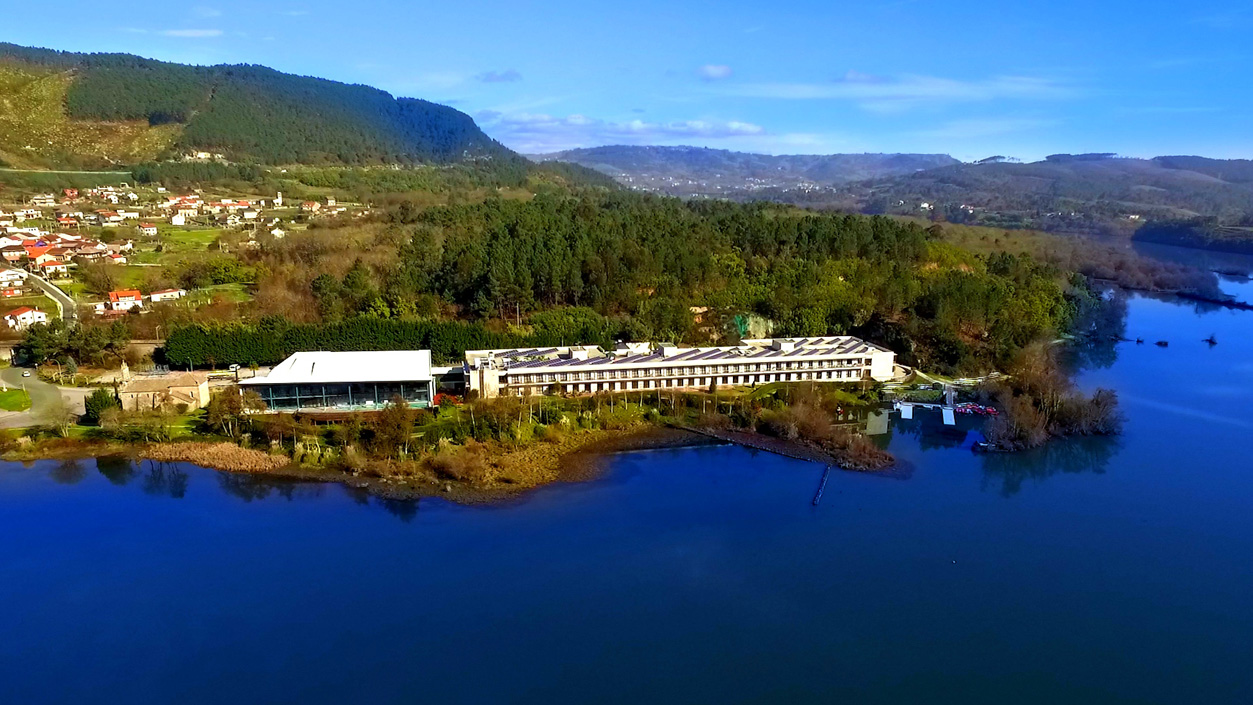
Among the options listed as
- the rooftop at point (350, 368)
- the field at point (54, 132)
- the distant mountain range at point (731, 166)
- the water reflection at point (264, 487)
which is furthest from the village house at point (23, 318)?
the distant mountain range at point (731, 166)

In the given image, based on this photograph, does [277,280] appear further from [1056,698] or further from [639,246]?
[1056,698]

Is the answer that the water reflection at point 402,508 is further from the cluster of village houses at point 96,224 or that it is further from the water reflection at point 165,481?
the cluster of village houses at point 96,224

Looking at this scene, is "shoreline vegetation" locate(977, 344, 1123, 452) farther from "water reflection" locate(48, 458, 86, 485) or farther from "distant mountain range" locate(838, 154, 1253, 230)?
"distant mountain range" locate(838, 154, 1253, 230)

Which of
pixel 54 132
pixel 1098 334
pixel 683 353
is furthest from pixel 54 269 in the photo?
pixel 1098 334

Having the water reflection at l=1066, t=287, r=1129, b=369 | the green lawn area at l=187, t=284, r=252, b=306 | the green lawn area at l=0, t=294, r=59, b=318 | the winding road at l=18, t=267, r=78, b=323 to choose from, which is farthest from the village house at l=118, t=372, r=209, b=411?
the water reflection at l=1066, t=287, r=1129, b=369

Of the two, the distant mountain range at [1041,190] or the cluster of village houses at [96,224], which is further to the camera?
the distant mountain range at [1041,190]

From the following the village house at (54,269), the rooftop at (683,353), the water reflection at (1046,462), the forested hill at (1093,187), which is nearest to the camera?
the water reflection at (1046,462)
